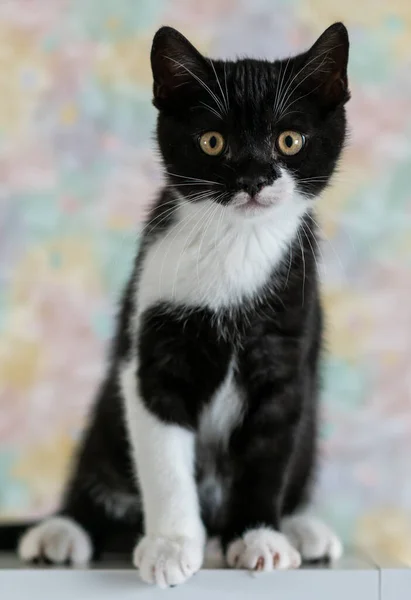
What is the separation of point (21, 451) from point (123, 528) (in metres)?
0.59

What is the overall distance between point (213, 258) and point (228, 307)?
7 centimetres

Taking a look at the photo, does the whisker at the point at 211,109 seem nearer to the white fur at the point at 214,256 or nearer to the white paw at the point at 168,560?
the white fur at the point at 214,256

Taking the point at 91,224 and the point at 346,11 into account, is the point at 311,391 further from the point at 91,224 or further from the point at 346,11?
the point at 346,11

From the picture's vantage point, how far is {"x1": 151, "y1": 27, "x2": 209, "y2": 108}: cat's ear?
3.61 feet

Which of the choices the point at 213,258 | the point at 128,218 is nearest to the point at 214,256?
the point at 213,258

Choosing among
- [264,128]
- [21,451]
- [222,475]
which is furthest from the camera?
[21,451]

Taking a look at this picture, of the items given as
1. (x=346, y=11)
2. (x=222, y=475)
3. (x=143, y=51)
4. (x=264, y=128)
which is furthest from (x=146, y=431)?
(x=346, y=11)

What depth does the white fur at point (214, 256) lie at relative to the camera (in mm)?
1136

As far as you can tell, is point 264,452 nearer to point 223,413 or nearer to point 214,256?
point 223,413

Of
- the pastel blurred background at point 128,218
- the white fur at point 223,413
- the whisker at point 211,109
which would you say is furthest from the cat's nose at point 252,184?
the pastel blurred background at point 128,218

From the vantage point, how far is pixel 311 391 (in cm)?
125

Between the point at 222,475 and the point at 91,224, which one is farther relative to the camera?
the point at 91,224

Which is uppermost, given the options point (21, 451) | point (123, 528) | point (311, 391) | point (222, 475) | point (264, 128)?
point (264, 128)

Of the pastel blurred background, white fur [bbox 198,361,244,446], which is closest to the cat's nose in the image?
white fur [bbox 198,361,244,446]
